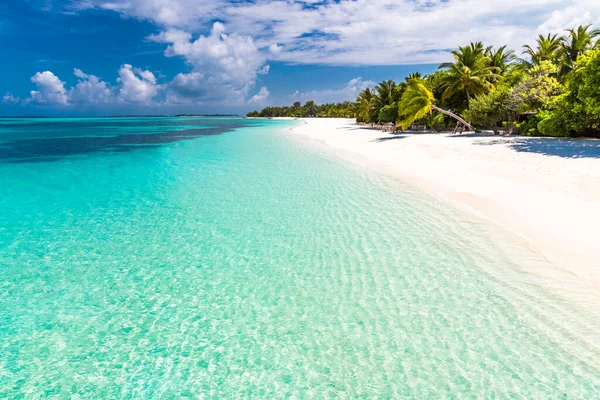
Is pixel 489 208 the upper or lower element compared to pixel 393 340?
upper

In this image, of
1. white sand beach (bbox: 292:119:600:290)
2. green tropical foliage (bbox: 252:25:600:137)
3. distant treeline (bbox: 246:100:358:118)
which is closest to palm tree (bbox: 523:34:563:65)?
green tropical foliage (bbox: 252:25:600:137)

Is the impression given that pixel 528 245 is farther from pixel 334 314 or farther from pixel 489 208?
pixel 334 314

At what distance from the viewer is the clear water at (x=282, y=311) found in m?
4.04

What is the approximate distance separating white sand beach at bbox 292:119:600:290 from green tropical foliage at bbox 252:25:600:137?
7.74ft

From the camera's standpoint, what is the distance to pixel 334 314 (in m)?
5.29

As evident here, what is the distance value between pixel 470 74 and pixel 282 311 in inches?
1276

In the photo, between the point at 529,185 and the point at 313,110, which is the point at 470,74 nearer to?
the point at 529,185

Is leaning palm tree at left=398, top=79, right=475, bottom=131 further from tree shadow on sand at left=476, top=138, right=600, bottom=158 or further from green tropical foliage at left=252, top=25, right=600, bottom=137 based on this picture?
tree shadow on sand at left=476, top=138, right=600, bottom=158

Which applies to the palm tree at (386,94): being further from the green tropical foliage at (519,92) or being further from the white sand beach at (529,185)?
the white sand beach at (529,185)

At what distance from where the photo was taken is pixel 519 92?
24031 millimetres

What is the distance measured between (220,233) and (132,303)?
3374 millimetres

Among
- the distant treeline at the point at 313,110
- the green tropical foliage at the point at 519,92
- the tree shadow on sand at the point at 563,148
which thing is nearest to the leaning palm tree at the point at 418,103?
the green tropical foliage at the point at 519,92

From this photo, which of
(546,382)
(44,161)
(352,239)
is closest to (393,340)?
(546,382)

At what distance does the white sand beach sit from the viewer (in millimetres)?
7000
